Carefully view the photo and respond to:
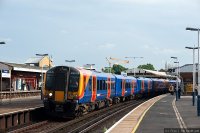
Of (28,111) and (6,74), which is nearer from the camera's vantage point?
(28,111)

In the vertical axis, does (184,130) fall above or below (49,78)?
below

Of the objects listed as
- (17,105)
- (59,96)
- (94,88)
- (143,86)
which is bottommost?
(17,105)

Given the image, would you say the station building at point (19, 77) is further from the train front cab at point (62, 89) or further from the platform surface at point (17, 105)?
the train front cab at point (62, 89)

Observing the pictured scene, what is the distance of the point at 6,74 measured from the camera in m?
52.1

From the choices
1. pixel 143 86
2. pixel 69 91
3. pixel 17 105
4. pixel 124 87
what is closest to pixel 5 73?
pixel 124 87

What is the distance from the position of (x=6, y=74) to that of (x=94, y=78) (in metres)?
25.9

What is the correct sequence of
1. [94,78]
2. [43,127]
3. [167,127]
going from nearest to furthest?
[167,127] < [43,127] < [94,78]

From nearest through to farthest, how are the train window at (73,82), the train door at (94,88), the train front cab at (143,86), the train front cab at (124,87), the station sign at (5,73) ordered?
the train window at (73,82) → the train door at (94,88) → the train front cab at (124,87) → the station sign at (5,73) → the train front cab at (143,86)

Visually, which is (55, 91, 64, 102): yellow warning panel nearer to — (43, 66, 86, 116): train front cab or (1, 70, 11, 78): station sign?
(43, 66, 86, 116): train front cab

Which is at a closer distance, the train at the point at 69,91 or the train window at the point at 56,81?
the train at the point at 69,91

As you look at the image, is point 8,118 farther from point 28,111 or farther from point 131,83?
point 131,83

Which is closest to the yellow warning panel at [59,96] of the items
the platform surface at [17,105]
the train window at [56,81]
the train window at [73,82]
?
the train window at [56,81]

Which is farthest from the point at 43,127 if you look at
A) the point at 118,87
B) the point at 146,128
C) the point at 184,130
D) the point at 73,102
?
the point at 118,87

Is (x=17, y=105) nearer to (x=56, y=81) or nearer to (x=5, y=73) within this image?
(x=56, y=81)
